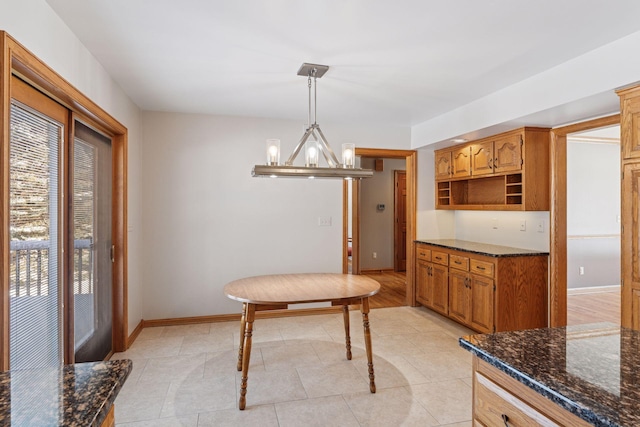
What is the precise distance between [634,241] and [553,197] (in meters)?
1.30

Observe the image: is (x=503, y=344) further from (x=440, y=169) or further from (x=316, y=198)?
(x=440, y=169)

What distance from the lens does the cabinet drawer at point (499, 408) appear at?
97 cm

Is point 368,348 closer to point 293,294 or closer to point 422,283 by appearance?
point 293,294

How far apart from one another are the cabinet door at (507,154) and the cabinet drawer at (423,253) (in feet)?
4.17

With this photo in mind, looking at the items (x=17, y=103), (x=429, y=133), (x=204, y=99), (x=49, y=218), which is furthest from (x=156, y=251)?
(x=429, y=133)

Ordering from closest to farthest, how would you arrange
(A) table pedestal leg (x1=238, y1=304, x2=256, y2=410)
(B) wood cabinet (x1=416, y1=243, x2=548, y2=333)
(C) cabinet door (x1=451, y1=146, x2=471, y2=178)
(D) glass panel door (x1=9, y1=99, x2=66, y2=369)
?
(D) glass panel door (x1=9, y1=99, x2=66, y2=369) < (A) table pedestal leg (x1=238, y1=304, x2=256, y2=410) < (B) wood cabinet (x1=416, y1=243, x2=548, y2=333) < (C) cabinet door (x1=451, y1=146, x2=471, y2=178)

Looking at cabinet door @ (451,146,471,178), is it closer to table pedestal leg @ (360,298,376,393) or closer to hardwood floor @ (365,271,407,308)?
hardwood floor @ (365,271,407,308)

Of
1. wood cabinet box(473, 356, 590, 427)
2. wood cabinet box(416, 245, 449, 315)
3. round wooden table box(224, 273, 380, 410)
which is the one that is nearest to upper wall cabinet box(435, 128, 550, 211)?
wood cabinet box(416, 245, 449, 315)

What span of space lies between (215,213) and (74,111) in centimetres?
194

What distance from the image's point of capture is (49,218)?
2205mm

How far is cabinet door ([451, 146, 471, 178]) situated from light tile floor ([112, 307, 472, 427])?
178 cm

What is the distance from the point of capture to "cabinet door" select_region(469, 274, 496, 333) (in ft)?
11.6

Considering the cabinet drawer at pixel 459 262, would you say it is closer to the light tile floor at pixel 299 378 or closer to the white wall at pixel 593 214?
the light tile floor at pixel 299 378

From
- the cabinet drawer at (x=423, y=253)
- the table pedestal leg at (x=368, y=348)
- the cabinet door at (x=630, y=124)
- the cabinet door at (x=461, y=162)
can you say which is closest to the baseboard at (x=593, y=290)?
the cabinet drawer at (x=423, y=253)
